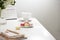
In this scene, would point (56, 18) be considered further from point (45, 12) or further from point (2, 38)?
point (2, 38)

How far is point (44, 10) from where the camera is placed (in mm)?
2637

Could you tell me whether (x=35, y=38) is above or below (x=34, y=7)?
below

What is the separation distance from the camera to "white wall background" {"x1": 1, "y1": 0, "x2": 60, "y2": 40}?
2.55 m

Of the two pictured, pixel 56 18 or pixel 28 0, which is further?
pixel 56 18

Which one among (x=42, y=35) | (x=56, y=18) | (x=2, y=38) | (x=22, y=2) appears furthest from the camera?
(x=56, y=18)

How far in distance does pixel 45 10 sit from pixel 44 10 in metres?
0.02

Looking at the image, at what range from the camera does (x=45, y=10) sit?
2641 mm

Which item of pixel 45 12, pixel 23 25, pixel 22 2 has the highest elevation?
pixel 22 2

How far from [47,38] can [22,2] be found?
152cm

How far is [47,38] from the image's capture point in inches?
44.3

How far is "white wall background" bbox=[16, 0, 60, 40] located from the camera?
2.55 meters

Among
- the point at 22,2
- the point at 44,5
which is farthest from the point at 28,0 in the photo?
the point at 44,5

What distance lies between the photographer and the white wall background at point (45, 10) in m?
2.55

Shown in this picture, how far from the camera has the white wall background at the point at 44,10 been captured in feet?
8.38
